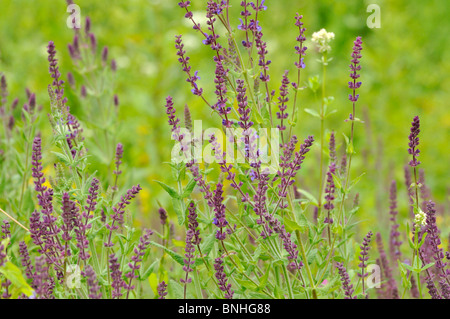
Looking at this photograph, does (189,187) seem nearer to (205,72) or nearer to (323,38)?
(323,38)

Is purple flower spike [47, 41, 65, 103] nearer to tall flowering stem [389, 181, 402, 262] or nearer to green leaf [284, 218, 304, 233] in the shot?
green leaf [284, 218, 304, 233]

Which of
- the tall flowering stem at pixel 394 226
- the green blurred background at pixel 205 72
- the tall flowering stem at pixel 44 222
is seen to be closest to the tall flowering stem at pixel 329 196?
the tall flowering stem at pixel 394 226

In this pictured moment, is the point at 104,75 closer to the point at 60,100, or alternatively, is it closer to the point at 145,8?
the point at 60,100

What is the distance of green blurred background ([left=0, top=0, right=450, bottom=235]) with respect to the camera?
16.3 ft

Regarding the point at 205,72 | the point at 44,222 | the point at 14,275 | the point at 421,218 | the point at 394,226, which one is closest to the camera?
the point at 14,275

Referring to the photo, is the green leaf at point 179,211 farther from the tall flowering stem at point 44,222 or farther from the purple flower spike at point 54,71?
the purple flower spike at point 54,71

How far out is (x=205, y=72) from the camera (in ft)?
18.4

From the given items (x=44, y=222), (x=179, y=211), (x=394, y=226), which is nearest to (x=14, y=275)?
(x=44, y=222)

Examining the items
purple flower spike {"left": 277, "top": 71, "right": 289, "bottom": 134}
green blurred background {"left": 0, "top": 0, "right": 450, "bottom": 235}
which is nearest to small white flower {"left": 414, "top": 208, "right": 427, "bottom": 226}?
purple flower spike {"left": 277, "top": 71, "right": 289, "bottom": 134}

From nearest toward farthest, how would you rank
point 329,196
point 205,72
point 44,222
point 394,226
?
point 44,222 → point 329,196 → point 394,226 → point 205,72

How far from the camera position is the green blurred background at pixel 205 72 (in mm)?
4957

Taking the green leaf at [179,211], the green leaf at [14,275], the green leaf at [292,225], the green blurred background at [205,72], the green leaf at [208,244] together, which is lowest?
the green leaf at [14,275]

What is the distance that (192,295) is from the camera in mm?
2295
